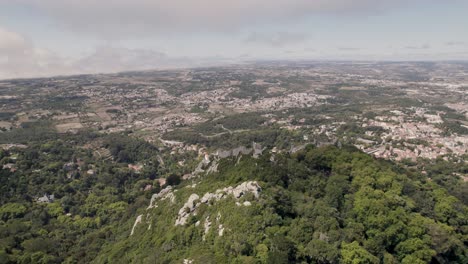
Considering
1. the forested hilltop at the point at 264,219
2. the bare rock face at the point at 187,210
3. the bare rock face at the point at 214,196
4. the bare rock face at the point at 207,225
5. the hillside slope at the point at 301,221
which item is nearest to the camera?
the hillside slope at the point at 301,221

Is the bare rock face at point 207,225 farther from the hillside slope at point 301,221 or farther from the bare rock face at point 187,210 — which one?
the bare rock face at point 187,210

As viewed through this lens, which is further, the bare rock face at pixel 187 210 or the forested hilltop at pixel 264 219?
the bare rock face at pixel 187 210

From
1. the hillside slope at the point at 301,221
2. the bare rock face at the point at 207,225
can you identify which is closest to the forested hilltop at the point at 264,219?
the hillside slope at the point at 301,221

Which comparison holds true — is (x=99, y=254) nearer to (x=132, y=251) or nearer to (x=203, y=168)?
(x=132, y=251)

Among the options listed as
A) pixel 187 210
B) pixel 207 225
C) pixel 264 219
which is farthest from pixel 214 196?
pixel 264 219

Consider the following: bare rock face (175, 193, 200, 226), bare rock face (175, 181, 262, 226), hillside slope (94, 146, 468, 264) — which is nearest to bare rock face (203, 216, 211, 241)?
hillside slope (94, 146, 468, 264)

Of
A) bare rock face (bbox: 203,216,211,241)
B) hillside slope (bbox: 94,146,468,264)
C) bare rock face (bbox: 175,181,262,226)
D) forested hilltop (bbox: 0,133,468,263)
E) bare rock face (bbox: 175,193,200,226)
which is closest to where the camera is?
hillside slope (bbox: 94,146,468,264)

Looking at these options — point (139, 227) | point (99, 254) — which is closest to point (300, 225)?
point (139, 227)

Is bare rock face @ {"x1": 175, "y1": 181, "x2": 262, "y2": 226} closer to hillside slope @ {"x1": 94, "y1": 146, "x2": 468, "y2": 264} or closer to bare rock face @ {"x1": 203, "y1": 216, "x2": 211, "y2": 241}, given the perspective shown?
hillside slope @ {"x1": 94, "y1": 146, "x2": 468, "y2": 264}
